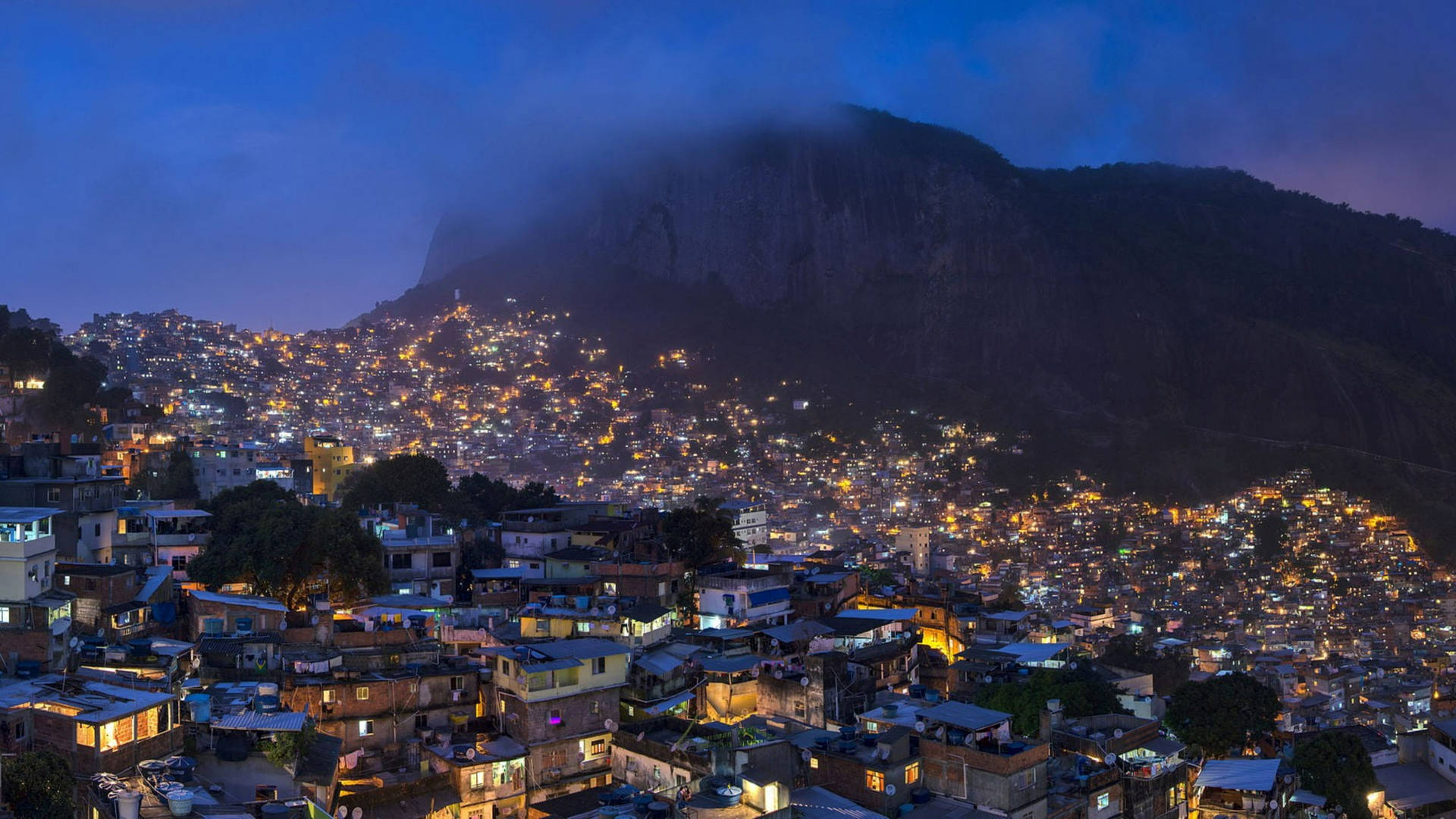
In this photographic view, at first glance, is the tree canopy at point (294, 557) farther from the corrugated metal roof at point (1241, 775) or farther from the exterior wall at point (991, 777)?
the corrugated metal roof at point (1241, 775)

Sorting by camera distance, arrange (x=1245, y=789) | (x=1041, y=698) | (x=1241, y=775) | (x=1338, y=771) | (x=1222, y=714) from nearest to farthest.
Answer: (x=1245, y=789), (x=1241, y=775), (x=1338, y=771), (x=1041, y=698), (x=1222, y=714)

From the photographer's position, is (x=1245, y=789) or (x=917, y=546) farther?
(x=917, y=546)

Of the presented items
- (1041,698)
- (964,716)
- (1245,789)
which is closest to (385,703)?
(964,716)

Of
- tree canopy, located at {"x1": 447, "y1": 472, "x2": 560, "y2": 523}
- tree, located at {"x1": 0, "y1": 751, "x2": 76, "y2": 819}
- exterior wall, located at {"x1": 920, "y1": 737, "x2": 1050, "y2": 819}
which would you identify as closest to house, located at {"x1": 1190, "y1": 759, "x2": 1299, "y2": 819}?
exterior wall, located at {"x1": 920, "y1": 737, "x2": 1050, "y2": 819}

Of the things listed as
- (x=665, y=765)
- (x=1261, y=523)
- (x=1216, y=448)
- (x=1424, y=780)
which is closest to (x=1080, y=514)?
(x=1261, y=523)

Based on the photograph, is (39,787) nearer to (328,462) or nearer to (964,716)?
(964,716)

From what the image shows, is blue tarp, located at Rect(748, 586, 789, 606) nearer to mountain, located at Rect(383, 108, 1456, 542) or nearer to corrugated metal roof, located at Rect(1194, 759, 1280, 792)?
corrugated metal roof, located at Rect(1194, 759, 1280, 792)

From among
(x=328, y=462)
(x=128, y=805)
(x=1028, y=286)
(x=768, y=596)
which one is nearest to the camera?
(x=128, y=805)
